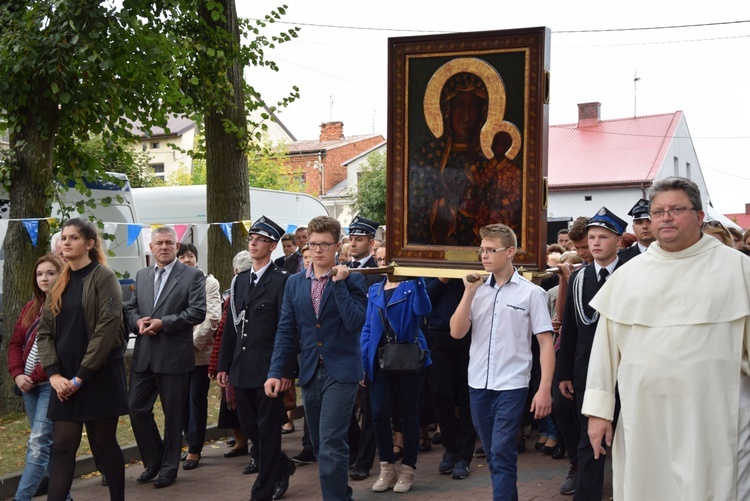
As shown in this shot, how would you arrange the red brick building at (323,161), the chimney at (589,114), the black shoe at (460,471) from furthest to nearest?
the red brick building at (323,161) < the chimney at (589,114) < the black shoe at (460,471)

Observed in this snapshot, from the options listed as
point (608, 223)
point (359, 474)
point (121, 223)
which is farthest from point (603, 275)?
point (121, 223)

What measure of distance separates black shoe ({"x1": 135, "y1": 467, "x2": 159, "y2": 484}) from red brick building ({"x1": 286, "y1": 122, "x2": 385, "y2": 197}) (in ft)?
164

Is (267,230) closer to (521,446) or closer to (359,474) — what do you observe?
(359,474)

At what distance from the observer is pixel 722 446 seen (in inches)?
166

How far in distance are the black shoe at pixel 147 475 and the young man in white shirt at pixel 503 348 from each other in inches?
129

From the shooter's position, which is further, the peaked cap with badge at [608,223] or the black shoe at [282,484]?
the black shoe at [282,484]

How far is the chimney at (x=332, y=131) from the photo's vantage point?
6269cm

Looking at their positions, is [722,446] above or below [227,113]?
below

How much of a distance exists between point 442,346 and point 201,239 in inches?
405

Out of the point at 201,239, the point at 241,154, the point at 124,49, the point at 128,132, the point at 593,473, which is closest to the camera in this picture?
the point at 593,473

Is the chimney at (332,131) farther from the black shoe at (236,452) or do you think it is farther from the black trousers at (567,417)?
the black trousers at (567,417)

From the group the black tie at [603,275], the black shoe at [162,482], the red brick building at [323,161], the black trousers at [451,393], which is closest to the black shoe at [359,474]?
the black trousers at [451,393]

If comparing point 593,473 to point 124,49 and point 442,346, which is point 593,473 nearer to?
point 442,346

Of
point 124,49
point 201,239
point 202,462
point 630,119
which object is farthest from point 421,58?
point 630,119
